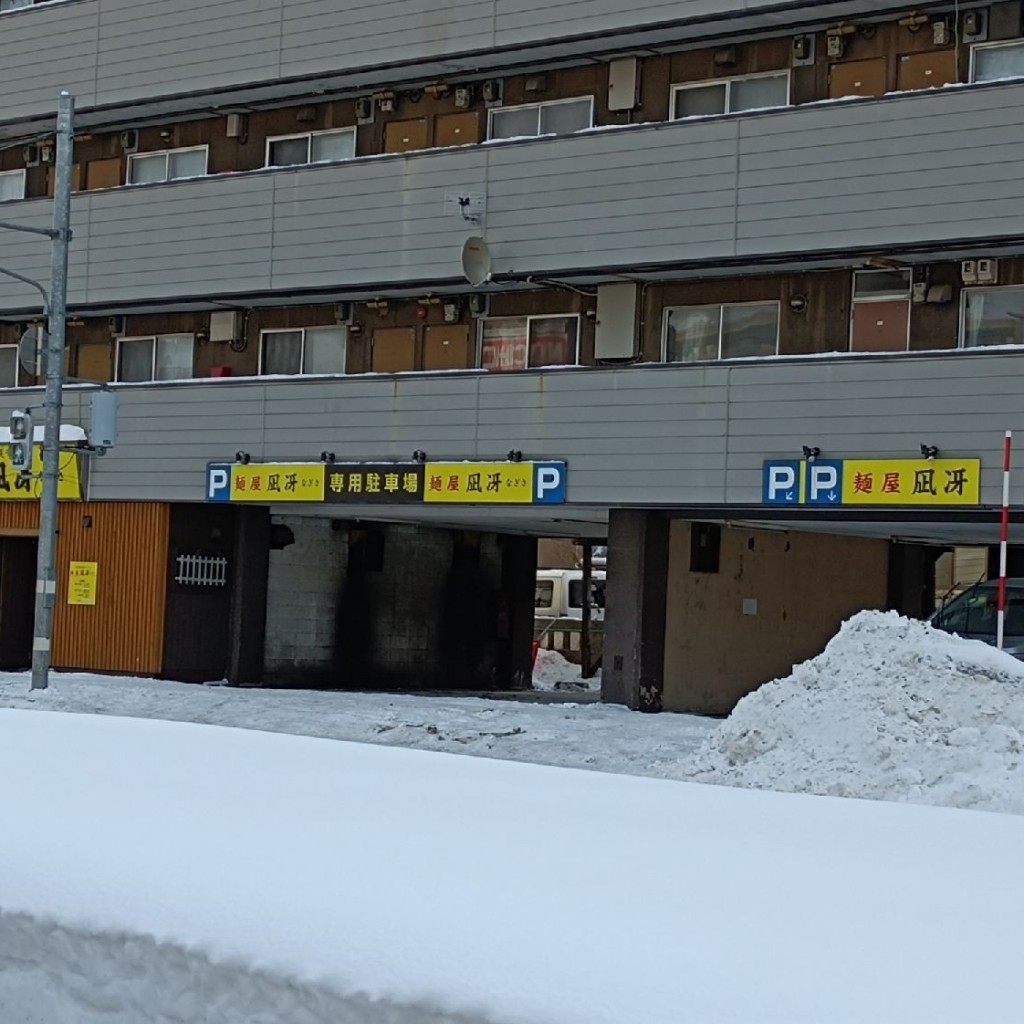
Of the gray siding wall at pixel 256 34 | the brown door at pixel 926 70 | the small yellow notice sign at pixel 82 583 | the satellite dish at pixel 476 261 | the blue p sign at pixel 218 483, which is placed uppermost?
the gray siding wall at pixel 256 34

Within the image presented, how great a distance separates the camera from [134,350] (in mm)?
32875

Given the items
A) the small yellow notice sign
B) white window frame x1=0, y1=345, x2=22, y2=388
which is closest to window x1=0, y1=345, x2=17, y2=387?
white window frame x1=0, y1=345, x2=22, y2=388

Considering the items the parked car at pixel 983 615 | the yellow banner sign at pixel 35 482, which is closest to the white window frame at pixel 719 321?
the parked car at pixel 983 615

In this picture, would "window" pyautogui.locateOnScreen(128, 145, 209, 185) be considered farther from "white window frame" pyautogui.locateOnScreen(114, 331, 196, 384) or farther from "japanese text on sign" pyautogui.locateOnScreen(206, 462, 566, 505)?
"japanese text on sign" pyautogui.locateOnScreen(206, 462, 566, 505)

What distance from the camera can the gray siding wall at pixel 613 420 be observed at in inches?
938

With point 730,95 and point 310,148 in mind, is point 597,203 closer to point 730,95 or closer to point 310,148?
point 730,95

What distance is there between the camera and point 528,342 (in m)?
28.1

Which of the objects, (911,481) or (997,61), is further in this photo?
(997,61)

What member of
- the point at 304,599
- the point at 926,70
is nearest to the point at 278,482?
the point at 304,599

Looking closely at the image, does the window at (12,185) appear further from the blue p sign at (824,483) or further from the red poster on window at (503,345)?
the blue p sign at (824,483)

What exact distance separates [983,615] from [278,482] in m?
10.8

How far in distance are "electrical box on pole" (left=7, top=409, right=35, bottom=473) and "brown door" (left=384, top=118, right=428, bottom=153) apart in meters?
6.51

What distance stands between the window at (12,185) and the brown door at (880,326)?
15.6 m

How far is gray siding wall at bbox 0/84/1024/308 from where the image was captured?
77.8 feet
